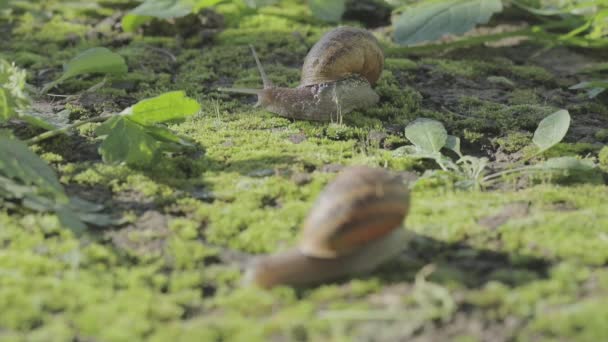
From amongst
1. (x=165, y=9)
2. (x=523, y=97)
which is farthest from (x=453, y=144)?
(x=165, y=9)

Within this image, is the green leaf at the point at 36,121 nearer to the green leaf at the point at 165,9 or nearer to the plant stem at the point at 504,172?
the green leaf at the point at 165,9

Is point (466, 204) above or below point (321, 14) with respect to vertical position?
below

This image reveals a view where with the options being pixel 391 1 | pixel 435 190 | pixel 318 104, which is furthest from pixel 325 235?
pixel 391 1

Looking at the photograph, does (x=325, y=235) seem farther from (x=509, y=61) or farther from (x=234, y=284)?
(x=509, y=61)

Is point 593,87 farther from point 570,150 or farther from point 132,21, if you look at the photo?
point 132,21

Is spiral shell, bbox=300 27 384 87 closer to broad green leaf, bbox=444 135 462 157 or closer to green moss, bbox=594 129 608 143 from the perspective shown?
broad green leaf, bbox=444 135 462 157

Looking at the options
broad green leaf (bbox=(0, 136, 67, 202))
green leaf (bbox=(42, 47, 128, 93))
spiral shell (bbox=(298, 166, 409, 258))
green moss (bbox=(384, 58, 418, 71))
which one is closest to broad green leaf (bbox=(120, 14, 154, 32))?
green leaf (bbox=(42, 47, 128, 93))
